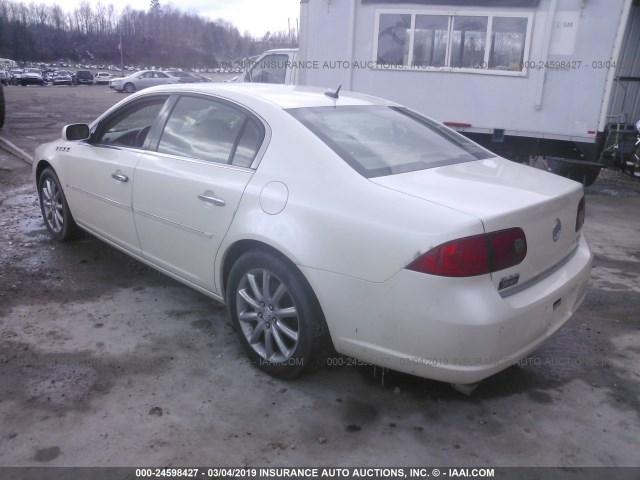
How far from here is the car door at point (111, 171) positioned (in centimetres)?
387

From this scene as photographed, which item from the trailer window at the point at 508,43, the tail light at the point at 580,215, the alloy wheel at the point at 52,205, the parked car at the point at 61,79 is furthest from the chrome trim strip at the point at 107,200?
the parked car at the point at 61,79

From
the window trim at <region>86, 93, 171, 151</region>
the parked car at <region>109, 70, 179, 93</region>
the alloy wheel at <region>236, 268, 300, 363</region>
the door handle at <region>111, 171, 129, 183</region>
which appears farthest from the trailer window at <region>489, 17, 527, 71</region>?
the parked car at <region>109, 70, 179, 93</region>

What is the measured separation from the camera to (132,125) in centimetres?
459

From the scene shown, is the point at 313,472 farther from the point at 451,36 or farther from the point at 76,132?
the point at 451,36

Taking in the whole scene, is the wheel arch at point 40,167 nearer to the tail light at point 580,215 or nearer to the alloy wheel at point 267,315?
the alloy wheel at point 267,315

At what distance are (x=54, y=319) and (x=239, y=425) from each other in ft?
5.87

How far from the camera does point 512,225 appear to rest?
2385 millimetres

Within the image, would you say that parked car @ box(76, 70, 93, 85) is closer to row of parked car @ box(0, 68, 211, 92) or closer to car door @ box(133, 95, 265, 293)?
row of parked car @ box(0, 68, 211, 92)

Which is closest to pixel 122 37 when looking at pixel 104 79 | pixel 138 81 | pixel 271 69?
pixel 104 79

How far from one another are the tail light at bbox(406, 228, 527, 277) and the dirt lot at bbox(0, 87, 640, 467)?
85 cm

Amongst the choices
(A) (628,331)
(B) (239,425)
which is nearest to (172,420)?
(B) (239,425)

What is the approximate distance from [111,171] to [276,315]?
189cm

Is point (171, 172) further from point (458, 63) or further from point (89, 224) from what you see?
point (458, 63)

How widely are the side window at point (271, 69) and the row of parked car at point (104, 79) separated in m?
16.5
